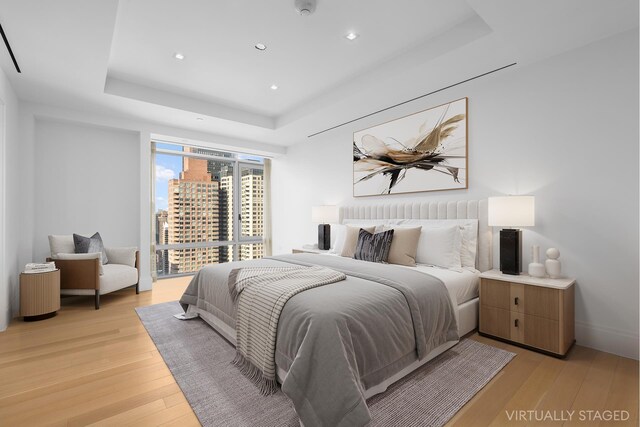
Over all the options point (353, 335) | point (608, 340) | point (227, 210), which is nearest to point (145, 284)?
point (227, 210)

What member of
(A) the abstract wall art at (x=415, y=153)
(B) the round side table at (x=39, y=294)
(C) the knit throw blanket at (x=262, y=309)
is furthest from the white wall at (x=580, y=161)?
(B) the round side table at (x=39, y=294)

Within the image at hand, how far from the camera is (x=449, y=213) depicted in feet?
10.8

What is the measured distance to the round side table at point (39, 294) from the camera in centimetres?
304

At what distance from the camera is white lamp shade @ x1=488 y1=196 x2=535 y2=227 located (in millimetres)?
2516

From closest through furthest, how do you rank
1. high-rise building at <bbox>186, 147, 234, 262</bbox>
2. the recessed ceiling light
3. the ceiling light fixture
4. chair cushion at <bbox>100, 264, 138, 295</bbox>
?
the ceiling light fixture → the recessed ceiling light → chair cushion at <bbox>100, 264, 138, 295</bbox> → high-rise building at <bbox>186, 147, 234, 262</bbox>

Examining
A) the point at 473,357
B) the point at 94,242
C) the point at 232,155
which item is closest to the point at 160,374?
the point at 473,357

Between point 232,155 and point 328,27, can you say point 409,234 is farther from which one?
point 232,155

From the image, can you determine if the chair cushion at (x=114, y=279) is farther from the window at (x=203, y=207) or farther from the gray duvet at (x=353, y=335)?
the gray duvet at (x=353, y=335)

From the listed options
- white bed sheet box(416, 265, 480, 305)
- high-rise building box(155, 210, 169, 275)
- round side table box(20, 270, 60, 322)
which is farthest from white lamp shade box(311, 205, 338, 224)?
round side table box(20, 270, 60, 322)

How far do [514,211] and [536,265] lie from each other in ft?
1.60

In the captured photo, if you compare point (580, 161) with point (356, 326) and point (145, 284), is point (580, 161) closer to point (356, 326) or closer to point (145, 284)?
point (356, 326)

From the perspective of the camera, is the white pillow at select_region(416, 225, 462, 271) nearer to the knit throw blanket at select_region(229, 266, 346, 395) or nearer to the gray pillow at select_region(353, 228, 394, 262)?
the gray pillow at select_region(353, 228, 394, 262)

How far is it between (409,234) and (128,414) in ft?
8.57

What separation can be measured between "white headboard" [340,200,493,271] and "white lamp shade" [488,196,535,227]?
17.1 inches
